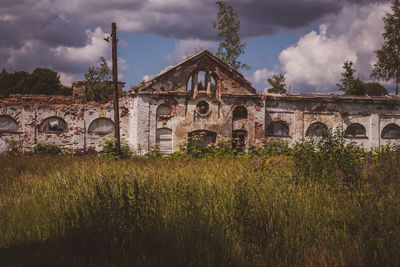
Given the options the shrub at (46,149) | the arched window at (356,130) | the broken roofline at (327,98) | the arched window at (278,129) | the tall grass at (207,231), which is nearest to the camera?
the tall grass at (207,231)

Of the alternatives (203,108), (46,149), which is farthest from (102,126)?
(203,108)

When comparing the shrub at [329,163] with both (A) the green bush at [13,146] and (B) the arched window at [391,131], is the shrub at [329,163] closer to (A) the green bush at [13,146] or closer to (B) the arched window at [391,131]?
(A) the green bush at [13,146]

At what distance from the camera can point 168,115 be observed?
19047 millimetres

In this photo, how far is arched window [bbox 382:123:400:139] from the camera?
71.8ft

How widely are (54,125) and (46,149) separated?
64.5 inches

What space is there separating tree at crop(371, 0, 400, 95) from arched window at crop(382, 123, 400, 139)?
8.04 m

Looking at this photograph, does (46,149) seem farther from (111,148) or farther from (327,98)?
(327,98)

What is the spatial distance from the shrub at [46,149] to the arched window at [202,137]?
26.2 feet

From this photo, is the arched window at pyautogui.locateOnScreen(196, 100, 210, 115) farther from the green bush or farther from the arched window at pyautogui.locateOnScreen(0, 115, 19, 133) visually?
the arched window at pyautogui.locateOnScreen(0, 115, 19, 133)

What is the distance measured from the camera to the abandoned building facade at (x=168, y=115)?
18.7 meters

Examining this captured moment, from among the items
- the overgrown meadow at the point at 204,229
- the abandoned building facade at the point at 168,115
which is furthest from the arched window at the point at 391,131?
the overgrown meadow at the point at 204,229

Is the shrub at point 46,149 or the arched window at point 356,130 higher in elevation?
the arched window at point 356,130

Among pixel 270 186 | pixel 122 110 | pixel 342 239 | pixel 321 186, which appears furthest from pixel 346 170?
pixel 122 110

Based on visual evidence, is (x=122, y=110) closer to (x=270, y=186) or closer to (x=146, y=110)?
(x=146, y=110)
